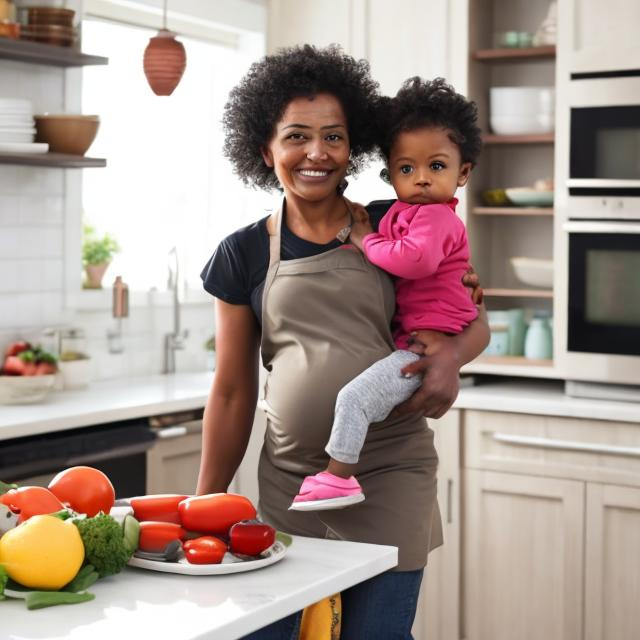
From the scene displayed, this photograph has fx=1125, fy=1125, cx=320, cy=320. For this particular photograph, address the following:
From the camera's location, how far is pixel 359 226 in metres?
2.18

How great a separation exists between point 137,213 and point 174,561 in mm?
2826

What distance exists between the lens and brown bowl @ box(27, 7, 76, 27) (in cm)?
349

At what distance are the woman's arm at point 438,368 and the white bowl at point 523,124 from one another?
1867mm

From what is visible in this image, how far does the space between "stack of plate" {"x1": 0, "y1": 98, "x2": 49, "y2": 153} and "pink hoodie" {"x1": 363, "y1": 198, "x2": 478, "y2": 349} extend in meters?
1.54

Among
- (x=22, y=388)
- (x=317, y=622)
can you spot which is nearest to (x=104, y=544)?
(x=317, y=622)

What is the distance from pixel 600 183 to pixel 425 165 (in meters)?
1.56

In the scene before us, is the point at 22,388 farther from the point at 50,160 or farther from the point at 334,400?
the point at 334,400

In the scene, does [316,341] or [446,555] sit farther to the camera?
[446,555]

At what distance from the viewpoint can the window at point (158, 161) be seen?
4125mm

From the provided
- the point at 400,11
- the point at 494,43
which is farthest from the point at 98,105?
the point at 494,43

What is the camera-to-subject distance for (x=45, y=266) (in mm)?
3785

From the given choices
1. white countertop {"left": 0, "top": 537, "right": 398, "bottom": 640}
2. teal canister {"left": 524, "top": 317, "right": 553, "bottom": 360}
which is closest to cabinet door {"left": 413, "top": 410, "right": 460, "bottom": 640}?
teal canister {"left": 524, "top": 317, "right": 553, "bottom": 360}

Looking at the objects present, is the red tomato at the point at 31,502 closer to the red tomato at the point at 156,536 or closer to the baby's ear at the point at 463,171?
the red tomato at the point at 156,536

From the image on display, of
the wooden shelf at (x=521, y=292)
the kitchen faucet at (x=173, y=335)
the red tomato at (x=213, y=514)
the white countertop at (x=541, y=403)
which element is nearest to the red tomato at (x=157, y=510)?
the red tomato at (x=213, y=514)
